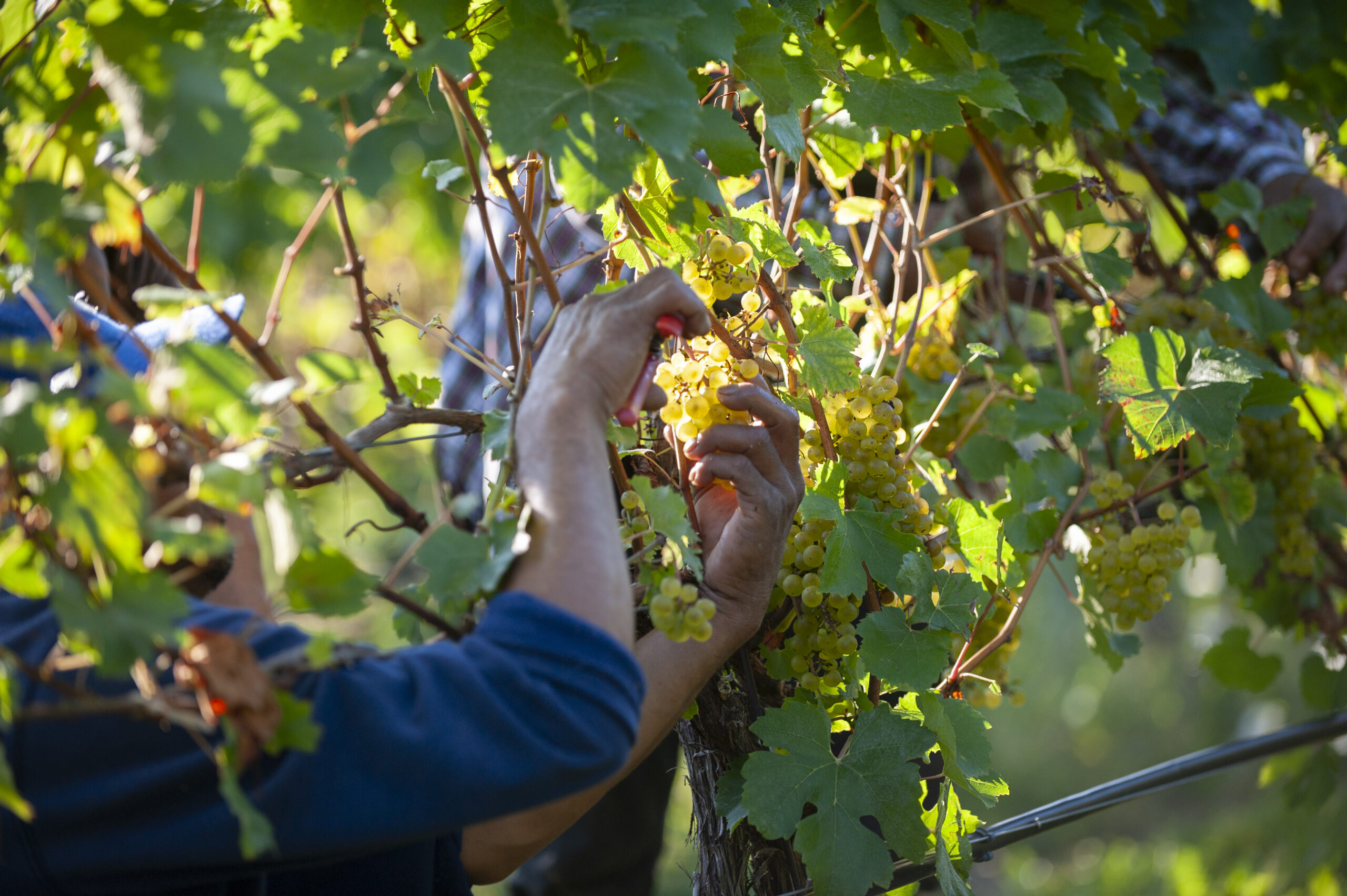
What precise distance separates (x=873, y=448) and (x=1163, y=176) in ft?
4.64

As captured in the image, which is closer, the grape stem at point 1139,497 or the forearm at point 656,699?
the forearm at point 656,699

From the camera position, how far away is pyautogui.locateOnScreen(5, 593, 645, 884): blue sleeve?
54 centimetres

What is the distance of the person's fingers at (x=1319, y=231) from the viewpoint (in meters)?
1.59

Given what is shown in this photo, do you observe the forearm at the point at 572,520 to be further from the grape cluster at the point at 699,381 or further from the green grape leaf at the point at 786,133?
the green grape leaf at the point at 786,133

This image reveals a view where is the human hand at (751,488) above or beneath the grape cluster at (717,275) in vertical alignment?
beneath

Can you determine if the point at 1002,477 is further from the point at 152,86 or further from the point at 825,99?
Result: the point at 152,86

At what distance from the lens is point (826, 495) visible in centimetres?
90

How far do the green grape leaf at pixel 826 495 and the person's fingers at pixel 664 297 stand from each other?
25cm

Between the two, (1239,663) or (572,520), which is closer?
(572,520)

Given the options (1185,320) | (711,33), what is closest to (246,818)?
(711,33)

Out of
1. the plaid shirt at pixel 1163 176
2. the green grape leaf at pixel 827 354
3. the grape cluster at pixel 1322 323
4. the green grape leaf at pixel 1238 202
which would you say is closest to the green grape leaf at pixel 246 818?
the green grape leaf at pixel 827 354

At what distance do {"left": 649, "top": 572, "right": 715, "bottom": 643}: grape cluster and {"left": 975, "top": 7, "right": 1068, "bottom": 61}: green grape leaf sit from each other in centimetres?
78

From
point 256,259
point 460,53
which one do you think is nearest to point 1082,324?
point 460,53

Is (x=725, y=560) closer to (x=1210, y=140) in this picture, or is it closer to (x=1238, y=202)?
(x=1238, y=202)
